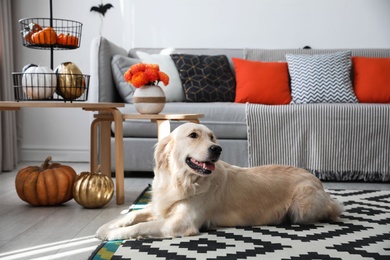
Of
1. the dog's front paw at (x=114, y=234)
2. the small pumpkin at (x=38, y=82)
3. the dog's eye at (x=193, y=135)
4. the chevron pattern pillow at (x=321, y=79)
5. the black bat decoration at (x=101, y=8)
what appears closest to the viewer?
the dog's front paw at (x=114, y=234)

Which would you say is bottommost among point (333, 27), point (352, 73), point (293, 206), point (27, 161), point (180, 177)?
point (27, 161)

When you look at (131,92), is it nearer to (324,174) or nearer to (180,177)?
(324,174)

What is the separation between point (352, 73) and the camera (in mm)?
4152

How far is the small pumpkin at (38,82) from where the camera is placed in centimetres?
248

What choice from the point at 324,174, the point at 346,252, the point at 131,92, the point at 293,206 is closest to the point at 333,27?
the point at 324,174

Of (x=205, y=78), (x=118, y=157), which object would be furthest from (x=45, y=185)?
(x=205, y=78)

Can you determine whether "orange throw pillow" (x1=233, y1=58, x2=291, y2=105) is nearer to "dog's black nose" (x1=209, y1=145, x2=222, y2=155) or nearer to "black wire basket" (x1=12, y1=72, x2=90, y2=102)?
"black wire basket" (x1=12, y1=72, x2=90, y2=102)

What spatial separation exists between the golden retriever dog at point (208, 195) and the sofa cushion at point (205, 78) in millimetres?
1722

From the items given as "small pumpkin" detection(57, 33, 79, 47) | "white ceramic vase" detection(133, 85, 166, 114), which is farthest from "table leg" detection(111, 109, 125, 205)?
"small pumpkin" detection(57, 33, 79, 47)

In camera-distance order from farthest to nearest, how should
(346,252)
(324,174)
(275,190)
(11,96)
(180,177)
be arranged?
(11,96) < (324,174) < (275,190) < (180,177) < (346,252)

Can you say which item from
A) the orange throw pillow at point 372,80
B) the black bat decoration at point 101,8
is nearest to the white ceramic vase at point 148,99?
the orange throw pillow at point 372,80

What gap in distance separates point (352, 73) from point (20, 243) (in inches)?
121

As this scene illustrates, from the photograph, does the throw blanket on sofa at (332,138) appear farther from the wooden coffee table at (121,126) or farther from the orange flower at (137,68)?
the orange flower at (137,68)

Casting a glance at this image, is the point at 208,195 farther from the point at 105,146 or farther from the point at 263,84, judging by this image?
the point at 263,84
